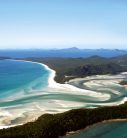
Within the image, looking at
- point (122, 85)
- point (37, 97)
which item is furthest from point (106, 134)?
point (122, 85)

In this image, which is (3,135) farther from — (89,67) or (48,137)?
(89,67)

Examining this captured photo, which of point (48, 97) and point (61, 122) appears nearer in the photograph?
point (61, 122)

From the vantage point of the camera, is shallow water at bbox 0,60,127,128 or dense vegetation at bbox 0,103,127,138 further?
shallow water at bbox 0,60,127,128

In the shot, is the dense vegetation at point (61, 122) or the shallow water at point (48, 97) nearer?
the dense vegetation at point (61, 122)
